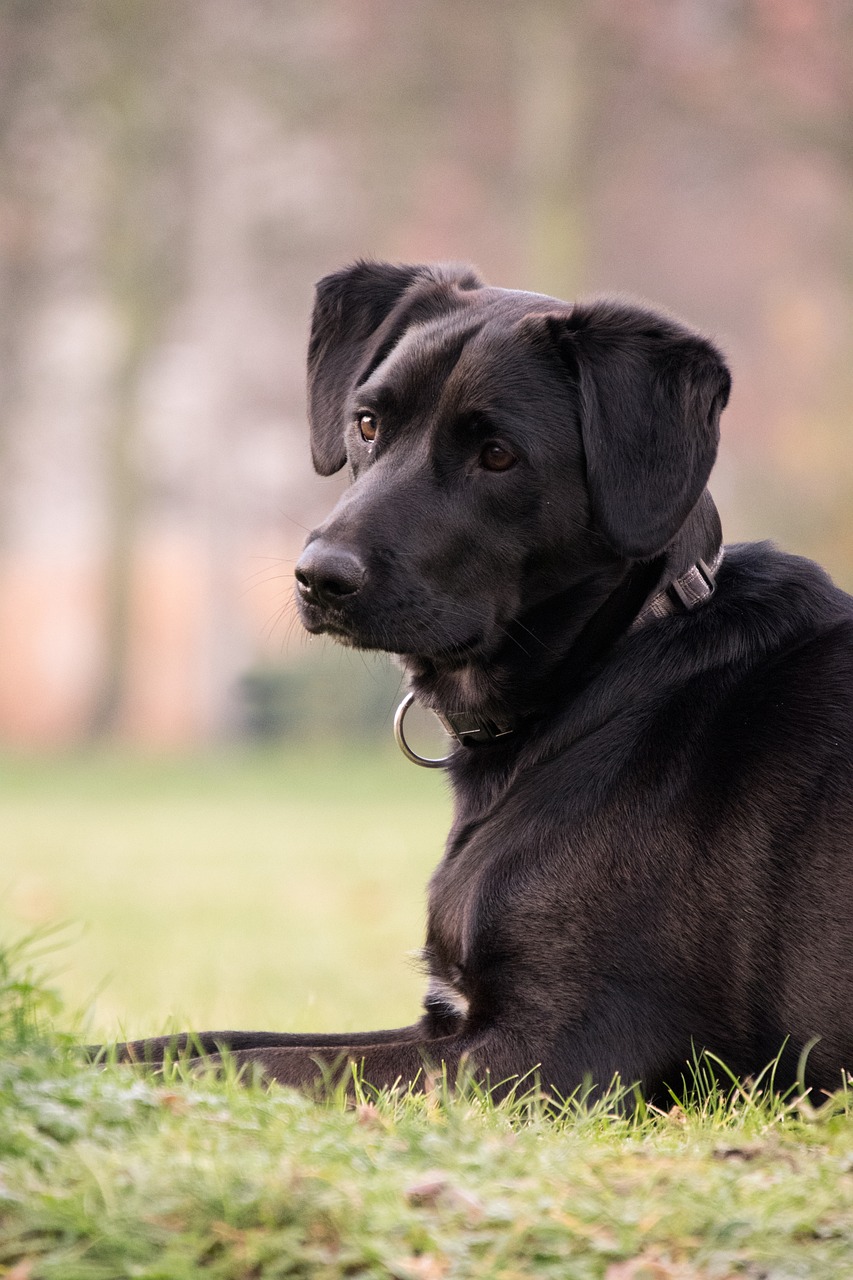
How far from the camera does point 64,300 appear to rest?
Answer: 20688 mm

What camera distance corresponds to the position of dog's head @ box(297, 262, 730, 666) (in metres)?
3.02

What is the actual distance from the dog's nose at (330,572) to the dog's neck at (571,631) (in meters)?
0.35

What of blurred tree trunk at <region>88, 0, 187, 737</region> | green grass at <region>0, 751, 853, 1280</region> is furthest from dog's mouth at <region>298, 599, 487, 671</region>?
blurred tree trunk at <region>88, 0, 187, 737</region>

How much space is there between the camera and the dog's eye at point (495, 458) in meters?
3.14

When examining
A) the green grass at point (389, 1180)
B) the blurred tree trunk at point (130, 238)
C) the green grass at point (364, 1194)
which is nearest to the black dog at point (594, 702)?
the green grass at point (389, 1180)

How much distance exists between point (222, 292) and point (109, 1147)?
64.4 ft

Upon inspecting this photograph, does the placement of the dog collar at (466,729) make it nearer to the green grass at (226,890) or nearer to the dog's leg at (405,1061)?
the green grass at (226,890)

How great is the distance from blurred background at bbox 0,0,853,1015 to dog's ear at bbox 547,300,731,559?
12.1 metres

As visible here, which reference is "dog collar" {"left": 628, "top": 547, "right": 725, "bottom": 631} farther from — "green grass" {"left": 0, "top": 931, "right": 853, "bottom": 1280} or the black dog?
"green grass" {"left": 0, "top": 931, "right": 853, "bottom": 1280}

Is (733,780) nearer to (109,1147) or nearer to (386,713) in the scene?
(109,1147)

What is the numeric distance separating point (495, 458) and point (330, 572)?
0.43 meters

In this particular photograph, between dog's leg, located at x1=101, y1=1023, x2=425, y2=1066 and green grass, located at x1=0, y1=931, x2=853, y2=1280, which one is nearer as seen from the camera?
green grass, located at x1=0, y1=931, x2=853, y2=1280

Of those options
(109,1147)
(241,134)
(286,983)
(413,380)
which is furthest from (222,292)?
(109,1147)

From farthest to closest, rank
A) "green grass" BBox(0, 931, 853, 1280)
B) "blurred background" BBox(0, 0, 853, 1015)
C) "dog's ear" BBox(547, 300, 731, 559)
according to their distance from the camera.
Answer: "blurred background" BBox(0, 0, 853, 1015)
"dog's ear" BBox(547, 300, 731, 559)
"green grass" BBox(0, 931, 853, 1280)
